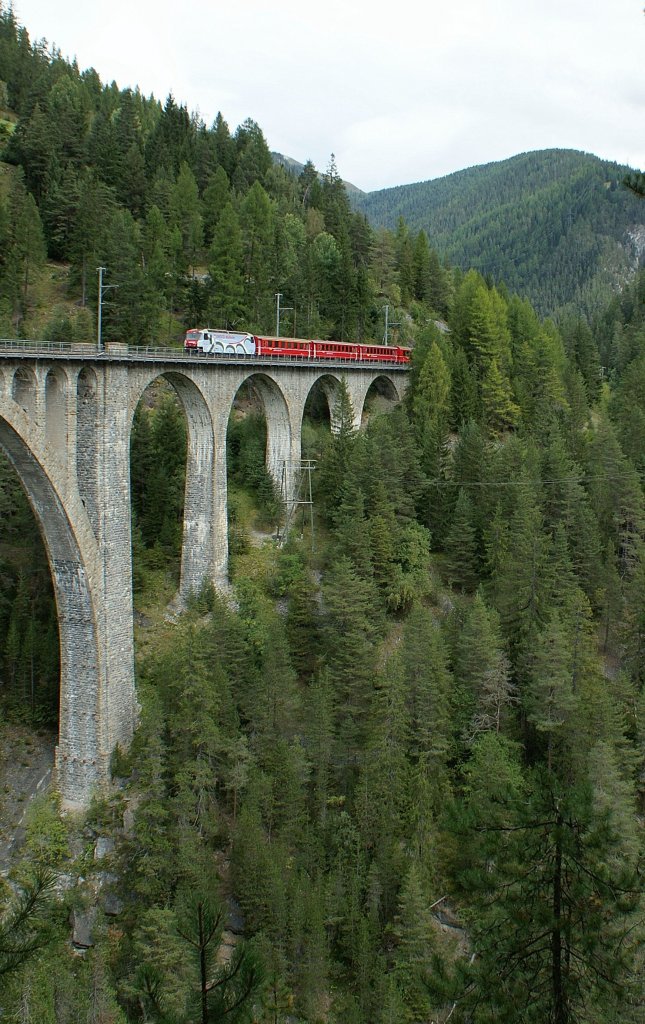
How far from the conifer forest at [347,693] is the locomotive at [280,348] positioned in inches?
134

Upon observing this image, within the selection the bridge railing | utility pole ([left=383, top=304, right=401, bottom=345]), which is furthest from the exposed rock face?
utility pole ([left=383, top=304, right=401, bottom=345])

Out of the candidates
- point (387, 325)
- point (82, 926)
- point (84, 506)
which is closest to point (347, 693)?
point (82, 926)

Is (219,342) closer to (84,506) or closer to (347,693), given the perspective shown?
(84,506)

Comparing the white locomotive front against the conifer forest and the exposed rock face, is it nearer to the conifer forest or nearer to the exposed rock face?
the conifer forest

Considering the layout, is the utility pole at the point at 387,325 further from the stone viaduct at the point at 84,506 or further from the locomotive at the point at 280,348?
the stone viaduct at the point at 84,506

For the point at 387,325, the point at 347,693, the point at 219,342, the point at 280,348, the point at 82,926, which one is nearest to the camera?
the point at 82,926

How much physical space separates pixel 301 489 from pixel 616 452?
711 inches

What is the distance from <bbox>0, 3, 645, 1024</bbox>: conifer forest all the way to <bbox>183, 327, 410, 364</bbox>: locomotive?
341 centimetres

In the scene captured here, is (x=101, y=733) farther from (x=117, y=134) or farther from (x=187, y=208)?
(x=117, y=134)

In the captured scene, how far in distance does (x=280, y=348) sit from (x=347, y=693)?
71.1 ft

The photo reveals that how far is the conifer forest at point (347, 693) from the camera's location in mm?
10766

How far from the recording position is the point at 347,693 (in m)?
34.0

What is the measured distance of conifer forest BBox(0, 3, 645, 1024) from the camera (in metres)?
10.8

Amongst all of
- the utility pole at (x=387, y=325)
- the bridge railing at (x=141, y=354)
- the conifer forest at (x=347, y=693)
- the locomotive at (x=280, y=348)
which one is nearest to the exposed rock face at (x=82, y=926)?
the conifer forest at (x=347, y=693)
